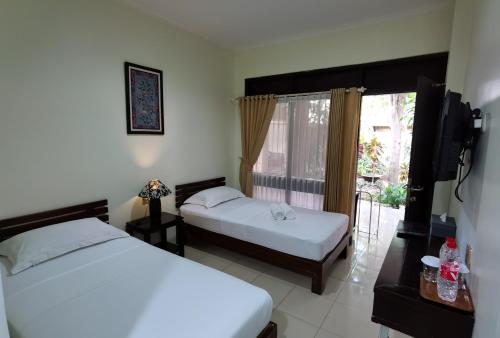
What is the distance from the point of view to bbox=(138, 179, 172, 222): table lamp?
277cm

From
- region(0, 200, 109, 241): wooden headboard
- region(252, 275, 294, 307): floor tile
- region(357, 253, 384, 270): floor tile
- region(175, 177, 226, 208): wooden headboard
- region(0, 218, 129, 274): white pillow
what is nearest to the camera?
region(0, 218, 129, 274): white pillow

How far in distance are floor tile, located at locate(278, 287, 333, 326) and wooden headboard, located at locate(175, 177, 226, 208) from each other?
1.84 metres

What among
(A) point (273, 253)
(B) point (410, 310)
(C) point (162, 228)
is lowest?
(A) point (273, 253)

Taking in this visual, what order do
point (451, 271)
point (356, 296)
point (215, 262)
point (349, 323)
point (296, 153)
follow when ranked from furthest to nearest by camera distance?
point (296, 153) → point (215, 262) → point (356, 296) → point (349, 323) → point (451, 271)

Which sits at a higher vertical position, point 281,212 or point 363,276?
point 281,212

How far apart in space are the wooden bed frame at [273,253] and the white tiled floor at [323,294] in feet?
0.54

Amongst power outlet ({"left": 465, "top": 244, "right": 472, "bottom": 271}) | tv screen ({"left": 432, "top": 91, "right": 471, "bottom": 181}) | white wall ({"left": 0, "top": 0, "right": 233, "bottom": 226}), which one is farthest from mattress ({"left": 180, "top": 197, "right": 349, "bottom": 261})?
tv screen ({"left": 432, "top": 91, "right": 471, "bottom": 181})

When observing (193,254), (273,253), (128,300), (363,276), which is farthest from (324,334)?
(193,254)

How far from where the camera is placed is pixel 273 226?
2.65 meters

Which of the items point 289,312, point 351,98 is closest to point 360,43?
point 351,98

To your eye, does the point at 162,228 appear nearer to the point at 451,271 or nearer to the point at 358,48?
the point at 451,271

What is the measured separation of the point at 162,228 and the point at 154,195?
0.37 m

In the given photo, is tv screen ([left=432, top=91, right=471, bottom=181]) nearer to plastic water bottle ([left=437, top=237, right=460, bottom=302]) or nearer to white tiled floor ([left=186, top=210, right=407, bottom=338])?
plastic water bottle ([left=437, top=237, right=460, bottom=302])

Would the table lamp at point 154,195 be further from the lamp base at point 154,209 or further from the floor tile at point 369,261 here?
the floor tile at point 369,261
